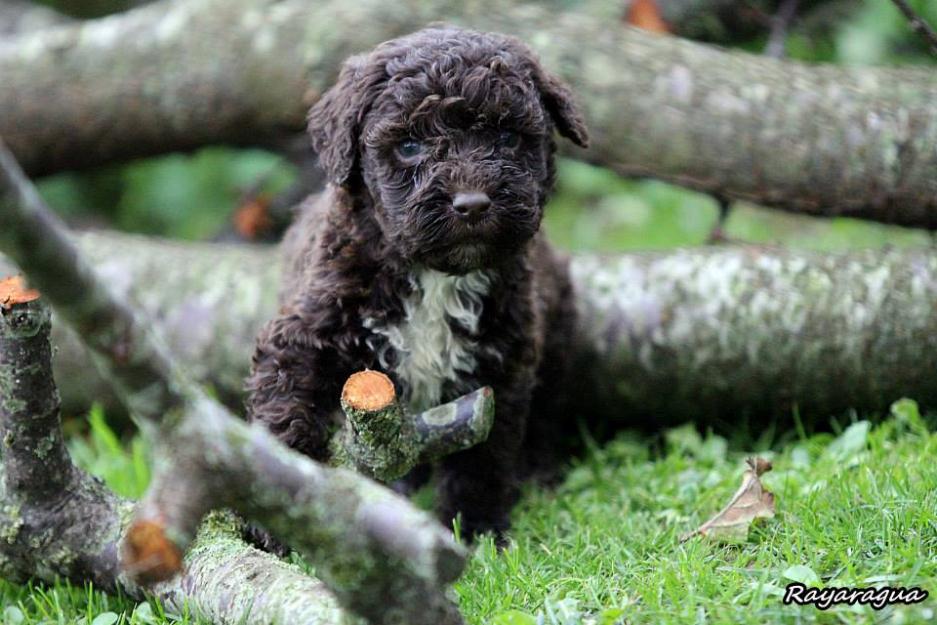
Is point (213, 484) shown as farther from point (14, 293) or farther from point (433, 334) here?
point (433, 334)

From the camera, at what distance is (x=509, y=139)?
12.8 feet

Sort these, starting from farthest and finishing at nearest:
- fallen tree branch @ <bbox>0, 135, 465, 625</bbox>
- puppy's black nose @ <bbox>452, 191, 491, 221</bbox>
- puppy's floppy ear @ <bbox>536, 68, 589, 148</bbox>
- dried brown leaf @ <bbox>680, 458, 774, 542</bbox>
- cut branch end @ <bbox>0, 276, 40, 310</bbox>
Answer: puppy's floppy ear @ <bbox>536, 68, 589, 148</bbox> → dried brown leaf @ <bbox>680, 458, 774, 542</bbox> → puppy's black nose @ <bbox>452, 191, 491, 221</bbox> → cut branch end @ <bbox>0, 276, 40, 310</bbox> → fallen tree branch @ <bbox>0, 135, 465, 625</bbox>

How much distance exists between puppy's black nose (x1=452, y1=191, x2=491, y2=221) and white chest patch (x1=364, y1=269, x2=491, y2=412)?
387 mm

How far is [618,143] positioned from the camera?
5590 mm

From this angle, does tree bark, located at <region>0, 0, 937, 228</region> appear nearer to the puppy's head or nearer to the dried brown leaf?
the puppy's head

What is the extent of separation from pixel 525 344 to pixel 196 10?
120 inches

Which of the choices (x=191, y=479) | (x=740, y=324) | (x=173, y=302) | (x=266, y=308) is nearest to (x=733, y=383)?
(x=740, y=324)

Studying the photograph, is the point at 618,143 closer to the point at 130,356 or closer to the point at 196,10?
the point at 196,10

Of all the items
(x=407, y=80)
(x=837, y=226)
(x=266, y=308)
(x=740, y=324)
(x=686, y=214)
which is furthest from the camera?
(x=686, y=214)

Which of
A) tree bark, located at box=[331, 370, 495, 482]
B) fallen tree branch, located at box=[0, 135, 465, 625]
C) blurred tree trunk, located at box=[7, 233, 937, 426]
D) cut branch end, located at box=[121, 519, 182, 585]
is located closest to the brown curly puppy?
tree bark, located at box=[331, 370, 495, 482]

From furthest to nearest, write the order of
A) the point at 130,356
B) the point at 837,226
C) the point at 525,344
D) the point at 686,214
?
the point at 686,214
the point at 837,226
the point at 525,344
the point at 130,356

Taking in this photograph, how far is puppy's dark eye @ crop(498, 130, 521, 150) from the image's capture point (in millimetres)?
3871

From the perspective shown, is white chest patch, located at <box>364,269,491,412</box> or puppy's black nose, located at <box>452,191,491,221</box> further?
white chest patch, located at <box>364,269,491,412</box>

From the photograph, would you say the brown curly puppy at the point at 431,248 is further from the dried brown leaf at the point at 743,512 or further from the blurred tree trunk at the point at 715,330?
the blurred tree trunk at the point at 715,330
